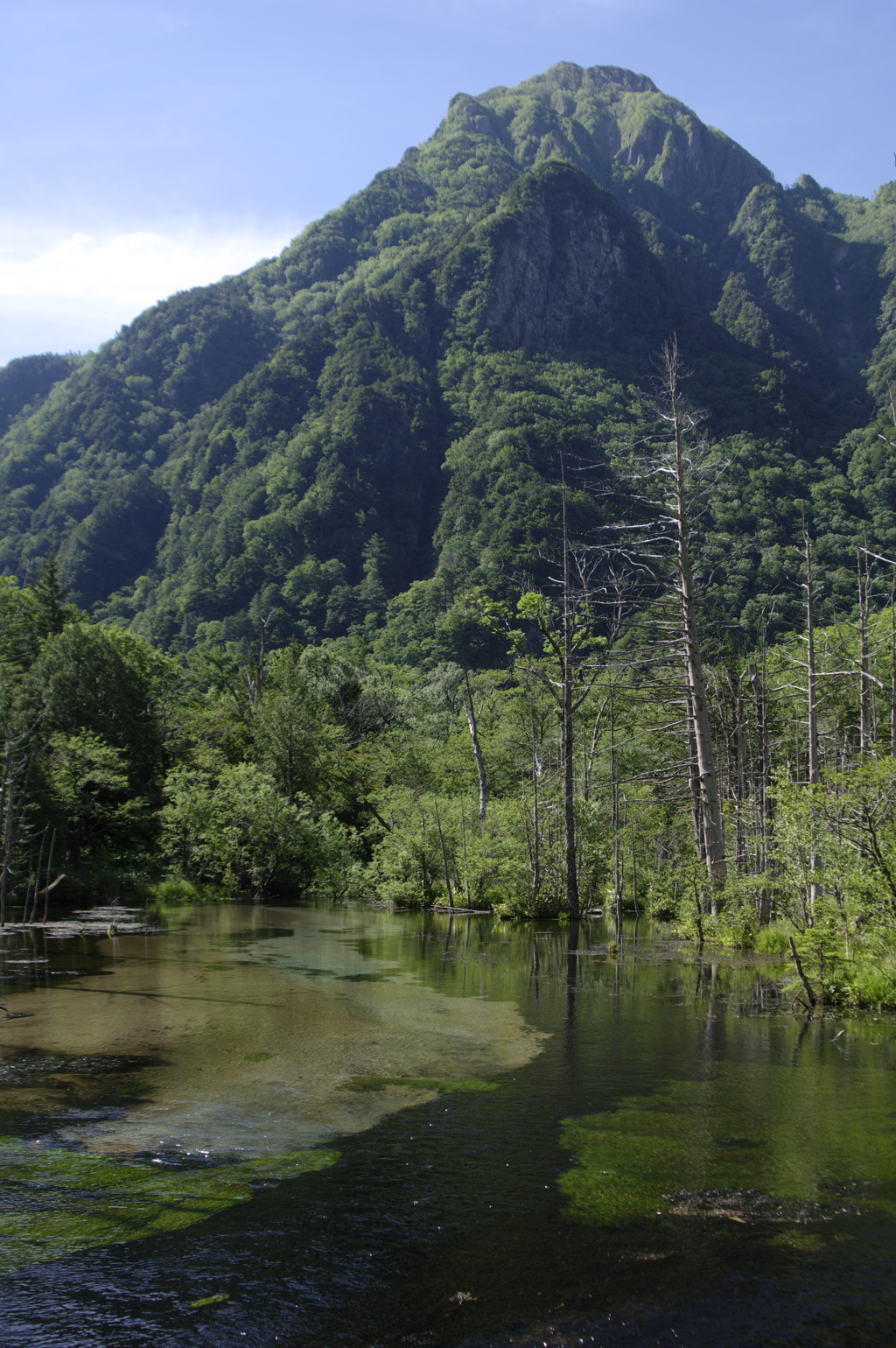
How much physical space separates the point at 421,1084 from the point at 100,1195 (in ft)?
13.0

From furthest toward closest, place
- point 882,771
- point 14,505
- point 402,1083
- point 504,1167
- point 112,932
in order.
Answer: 1. point 14,505
2. point 112,932
3. point 882,771
4. point 402,1083
5. point 504,1167

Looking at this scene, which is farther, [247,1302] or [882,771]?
[882,771]

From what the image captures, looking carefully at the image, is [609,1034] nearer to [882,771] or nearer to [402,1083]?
[402,1083]

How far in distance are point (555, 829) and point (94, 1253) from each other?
23.9 metres

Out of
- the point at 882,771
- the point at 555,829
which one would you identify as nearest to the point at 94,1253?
the point at 882,771

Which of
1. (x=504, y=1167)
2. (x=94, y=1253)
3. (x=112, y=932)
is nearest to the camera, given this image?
(x=94, y=1253)

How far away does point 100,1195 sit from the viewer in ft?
21.4

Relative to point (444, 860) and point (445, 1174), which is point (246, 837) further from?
point (445, 1174)

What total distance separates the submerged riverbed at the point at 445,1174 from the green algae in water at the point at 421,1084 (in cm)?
5

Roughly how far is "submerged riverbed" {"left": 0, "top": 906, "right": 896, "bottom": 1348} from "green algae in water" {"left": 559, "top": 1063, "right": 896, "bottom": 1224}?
0.03m

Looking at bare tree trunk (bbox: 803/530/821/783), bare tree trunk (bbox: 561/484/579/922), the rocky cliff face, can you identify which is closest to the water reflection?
bare tree trunk (bbox: 561/484/579/922)

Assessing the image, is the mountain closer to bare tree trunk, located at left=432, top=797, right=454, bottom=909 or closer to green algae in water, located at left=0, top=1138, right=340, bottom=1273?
bare tree trunk, located at left=432, top=797, right=454, bottom=909

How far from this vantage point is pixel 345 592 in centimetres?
11562

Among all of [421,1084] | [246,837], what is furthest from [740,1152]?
[246,837]
